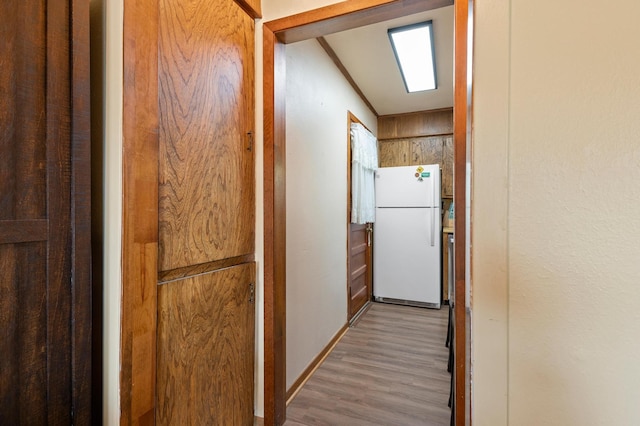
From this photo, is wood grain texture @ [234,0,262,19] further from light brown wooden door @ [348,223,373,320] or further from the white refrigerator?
the white refrigerator

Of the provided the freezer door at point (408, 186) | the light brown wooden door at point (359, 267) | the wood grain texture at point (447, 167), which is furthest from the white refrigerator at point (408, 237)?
the wood grain texture at point (447, 167)

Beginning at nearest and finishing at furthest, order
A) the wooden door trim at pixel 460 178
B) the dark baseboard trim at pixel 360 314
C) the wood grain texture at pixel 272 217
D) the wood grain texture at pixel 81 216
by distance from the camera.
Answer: the wood grain texture at pixel 81 216, the wooden door trim at pixel 460 178, the wood grain texture at pixel 272 217, the dark baseboard trim at pixel 360 314

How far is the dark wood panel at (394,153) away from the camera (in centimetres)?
417

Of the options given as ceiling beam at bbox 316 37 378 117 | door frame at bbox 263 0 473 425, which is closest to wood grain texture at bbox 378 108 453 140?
ceiling beam at bbox 316 37 378 117

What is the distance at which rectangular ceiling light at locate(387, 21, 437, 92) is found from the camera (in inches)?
84.6

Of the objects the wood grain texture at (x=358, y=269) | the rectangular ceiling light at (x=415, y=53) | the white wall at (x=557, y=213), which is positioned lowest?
the wood grain texture at (x=358, y=269)

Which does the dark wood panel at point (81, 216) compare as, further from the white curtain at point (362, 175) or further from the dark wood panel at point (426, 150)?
the dark wood panel at point (426, 150)

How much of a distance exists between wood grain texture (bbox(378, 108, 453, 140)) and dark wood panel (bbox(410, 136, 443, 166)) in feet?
0.27

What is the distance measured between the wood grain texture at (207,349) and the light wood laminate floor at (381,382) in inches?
21.4

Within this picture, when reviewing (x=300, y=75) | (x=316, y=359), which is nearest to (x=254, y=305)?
(x=316, y=359)

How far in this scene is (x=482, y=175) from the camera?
44 centimetres

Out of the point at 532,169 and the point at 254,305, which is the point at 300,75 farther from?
the point at 532,169

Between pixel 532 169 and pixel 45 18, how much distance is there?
1122 millimetres

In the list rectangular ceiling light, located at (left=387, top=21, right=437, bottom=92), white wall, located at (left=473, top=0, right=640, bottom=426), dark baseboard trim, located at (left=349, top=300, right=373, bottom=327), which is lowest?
dark baseboard trim, located at (left=349, top=300, right=373, bottom=327)
